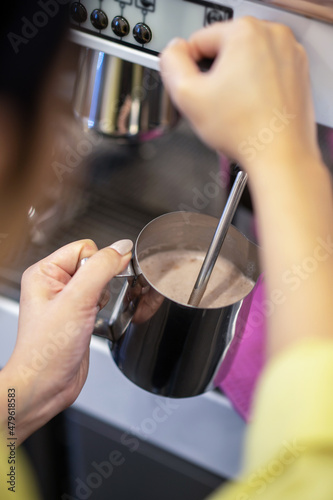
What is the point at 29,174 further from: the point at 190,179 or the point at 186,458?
the point at 186,458

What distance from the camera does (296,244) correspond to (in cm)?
27

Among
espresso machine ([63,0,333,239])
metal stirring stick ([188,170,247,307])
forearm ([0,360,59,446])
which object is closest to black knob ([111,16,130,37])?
espresso machine ([63,0,333,239])

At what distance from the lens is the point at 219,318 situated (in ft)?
1.18

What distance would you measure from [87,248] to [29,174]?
0.47 ft

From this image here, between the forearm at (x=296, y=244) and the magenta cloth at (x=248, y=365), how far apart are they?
0.75ft

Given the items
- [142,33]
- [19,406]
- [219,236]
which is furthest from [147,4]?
[19,406]

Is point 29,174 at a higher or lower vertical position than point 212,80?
lower

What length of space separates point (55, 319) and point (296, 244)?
177mm

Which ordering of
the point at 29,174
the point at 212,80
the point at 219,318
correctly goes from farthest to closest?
the point at 29,174 → the point at 219,318 → the point at 212,80

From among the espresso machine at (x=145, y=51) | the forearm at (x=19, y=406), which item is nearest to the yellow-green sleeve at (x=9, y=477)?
the forearm at (x=19, y=406)

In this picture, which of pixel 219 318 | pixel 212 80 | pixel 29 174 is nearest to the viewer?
pixel 212 80

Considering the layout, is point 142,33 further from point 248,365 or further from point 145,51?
point 248,365

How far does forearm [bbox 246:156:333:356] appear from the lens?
0.87ft

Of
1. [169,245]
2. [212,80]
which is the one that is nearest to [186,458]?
[169,245]
